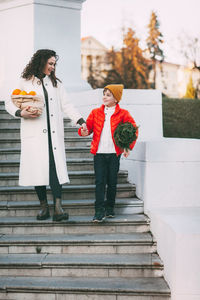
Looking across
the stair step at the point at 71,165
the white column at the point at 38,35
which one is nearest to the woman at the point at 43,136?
the stair step at the point at 71,165

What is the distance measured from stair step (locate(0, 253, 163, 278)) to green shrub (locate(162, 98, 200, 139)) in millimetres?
10055

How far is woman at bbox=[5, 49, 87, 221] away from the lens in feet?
13.8

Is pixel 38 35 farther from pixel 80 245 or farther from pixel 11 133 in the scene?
pixel 80 245

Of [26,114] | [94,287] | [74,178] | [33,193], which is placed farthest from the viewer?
[74,178]

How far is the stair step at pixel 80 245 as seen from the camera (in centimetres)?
407

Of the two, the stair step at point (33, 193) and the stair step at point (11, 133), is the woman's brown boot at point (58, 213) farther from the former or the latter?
the stair step at point (11, 133)

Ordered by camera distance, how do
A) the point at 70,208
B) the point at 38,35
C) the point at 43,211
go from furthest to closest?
the point at 38,35 → the point at 70,208 → the point at 43,211

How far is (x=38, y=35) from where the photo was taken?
8.22 metres

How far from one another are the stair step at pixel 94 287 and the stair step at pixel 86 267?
107 millimetres

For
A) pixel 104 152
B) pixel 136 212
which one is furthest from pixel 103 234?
pixel 104 152

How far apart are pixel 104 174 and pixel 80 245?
2.81 feet

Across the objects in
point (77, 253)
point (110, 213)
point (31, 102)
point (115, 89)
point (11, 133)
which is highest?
point (115, 89)

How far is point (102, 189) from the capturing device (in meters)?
4.33

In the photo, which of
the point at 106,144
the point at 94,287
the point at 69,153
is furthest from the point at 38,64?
the point at 94,287
